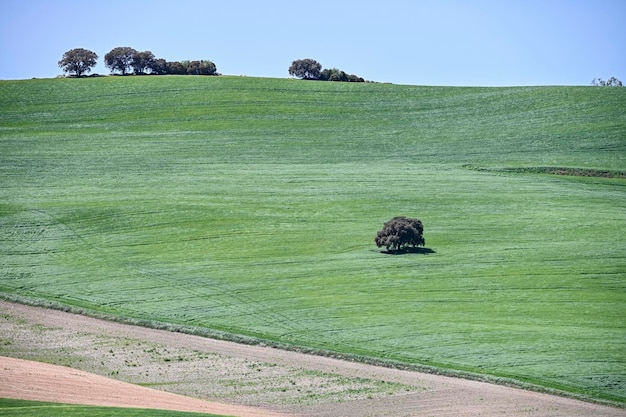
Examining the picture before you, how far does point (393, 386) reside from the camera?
99.7ft

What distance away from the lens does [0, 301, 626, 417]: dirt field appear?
27.8 meters

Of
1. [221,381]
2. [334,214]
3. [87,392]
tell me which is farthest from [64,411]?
Result: [334,214]

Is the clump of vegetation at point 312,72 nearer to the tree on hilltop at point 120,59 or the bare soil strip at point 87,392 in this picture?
the tree on hilltop at point 120,59

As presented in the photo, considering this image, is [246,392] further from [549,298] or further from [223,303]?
[549,298]

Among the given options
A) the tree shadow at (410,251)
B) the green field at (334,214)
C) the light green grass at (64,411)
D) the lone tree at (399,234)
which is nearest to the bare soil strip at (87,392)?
the light green grass at (64,411)

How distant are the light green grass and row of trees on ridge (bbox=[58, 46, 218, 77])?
72.0 meters

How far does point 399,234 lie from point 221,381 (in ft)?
60.0

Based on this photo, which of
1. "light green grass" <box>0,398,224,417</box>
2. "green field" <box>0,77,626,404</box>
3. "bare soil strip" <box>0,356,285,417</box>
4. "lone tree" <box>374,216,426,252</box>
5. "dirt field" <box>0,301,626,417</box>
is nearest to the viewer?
"light green grass" <box>0,398,224,417</box>

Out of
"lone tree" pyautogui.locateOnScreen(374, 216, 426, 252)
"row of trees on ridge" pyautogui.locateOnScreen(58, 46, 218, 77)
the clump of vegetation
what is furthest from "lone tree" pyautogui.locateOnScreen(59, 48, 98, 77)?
"lone tree" pyautogui.locateOnScreen(374, 216, 426, 252)

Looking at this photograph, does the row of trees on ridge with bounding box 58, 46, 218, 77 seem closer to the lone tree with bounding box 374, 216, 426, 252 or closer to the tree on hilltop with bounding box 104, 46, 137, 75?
the tree on hilltop with bounding box 104, 46, 137, 75

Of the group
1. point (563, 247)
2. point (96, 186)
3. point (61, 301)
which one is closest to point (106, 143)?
point (96, 186)

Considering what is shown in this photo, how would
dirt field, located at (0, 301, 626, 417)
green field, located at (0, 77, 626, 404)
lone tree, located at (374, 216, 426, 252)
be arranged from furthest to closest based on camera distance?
lone tree, located at (374, 216, 426, 252)
green field, located at (0, 77, 626, 404)
dirt field, located at (0, 301, 626, 417)

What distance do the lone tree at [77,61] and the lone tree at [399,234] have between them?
177 ft

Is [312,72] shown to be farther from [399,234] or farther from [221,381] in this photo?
[221,381]
